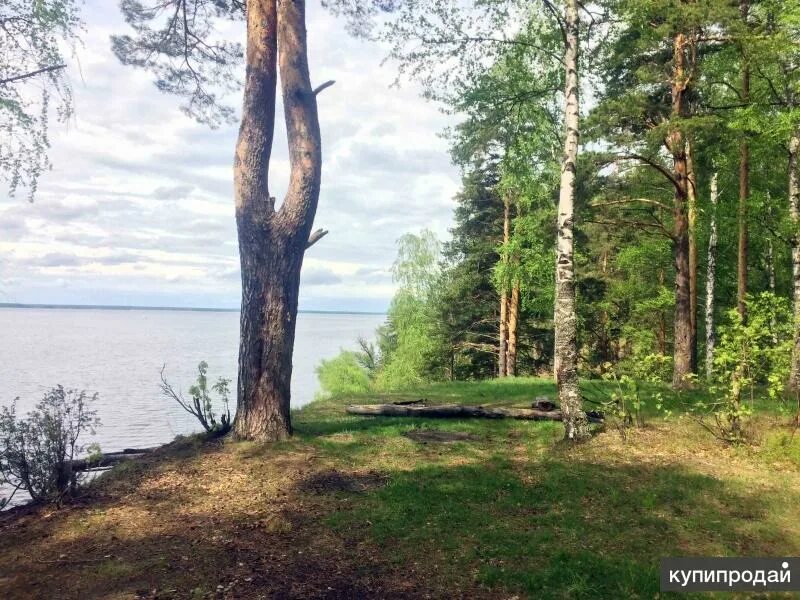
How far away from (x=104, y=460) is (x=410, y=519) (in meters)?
5.18

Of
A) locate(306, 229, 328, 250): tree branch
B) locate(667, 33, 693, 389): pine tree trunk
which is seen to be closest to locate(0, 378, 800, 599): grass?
locate(306, 229, 328, 250): tree branch

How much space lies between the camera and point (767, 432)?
28.7ft

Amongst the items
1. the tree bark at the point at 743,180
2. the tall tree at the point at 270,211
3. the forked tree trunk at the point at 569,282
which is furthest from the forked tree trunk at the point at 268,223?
the tree bark at the point at 743,180

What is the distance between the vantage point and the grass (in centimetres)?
464

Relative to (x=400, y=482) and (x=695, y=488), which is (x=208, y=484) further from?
(x=695, y=488)

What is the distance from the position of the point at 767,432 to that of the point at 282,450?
814cm

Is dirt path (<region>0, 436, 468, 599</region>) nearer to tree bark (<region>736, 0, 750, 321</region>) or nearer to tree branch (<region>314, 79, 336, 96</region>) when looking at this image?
tree branch (<region>314, 79, 336, 96</region>)

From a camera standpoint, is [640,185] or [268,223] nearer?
[268,223]

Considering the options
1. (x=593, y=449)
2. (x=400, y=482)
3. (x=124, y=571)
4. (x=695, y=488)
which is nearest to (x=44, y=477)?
(x=124, y=571)

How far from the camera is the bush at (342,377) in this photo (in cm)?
3559

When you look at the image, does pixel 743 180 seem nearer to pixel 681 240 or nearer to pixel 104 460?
pixel 681 240

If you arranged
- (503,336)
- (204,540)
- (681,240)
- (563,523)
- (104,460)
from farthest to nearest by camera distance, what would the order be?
(503,336)
(681,240)
(104,460)
(563,523)
(204,540)

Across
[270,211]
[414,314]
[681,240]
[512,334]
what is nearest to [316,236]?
[270,211]

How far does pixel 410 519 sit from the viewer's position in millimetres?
5918
